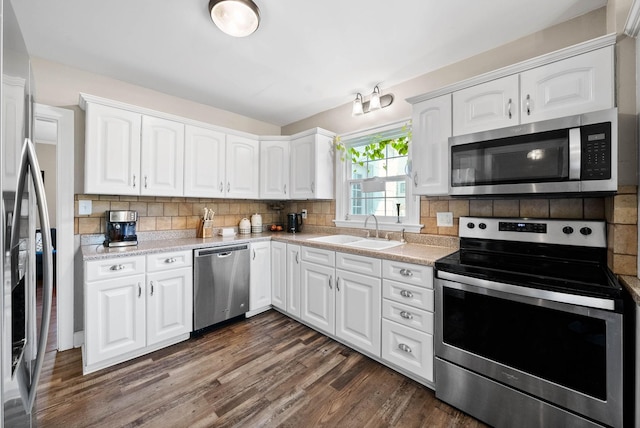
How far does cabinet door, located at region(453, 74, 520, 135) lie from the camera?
1719 millimetres

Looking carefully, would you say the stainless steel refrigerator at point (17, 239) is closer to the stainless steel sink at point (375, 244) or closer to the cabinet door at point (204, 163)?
the cabinet door at point (204, 163)

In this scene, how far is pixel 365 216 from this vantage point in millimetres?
3025

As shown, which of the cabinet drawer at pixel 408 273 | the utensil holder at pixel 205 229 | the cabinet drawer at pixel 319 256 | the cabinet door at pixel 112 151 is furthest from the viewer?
the utensil holder at pixel 205 229

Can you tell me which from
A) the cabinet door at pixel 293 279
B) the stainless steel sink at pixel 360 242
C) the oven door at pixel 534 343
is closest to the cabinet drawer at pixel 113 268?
the cabinet door at pixel 293 279

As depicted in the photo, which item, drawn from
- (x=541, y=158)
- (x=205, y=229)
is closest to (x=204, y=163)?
(x=205, y=229)

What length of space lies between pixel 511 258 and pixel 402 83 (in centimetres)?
186

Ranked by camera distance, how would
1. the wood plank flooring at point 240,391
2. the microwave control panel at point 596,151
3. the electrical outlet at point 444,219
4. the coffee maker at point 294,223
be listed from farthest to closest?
the coffee maker at point 294,223, the electrical outlet at point 444,219, the wood plank flooring at point 240,391, the microwave control panel at point 596,151

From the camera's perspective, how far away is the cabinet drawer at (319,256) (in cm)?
240

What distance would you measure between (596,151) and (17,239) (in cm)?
244

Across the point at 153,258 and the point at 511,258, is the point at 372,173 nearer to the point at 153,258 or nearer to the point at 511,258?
the point at 511,258

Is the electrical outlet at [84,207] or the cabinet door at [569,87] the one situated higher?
the cabinet door at [569,87]

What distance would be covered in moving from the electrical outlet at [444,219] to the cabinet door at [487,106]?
69 centimetres

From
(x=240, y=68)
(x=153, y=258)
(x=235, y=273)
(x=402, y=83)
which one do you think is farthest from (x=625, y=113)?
(x=153, y=258)

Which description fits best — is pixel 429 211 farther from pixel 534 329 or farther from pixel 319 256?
pixel 534 329
